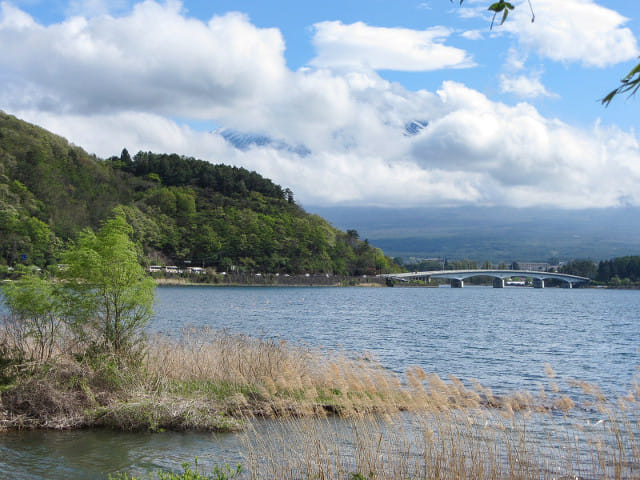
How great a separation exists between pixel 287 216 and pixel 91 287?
155489mm

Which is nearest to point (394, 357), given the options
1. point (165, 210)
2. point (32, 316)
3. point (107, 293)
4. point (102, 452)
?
point (107, 293)

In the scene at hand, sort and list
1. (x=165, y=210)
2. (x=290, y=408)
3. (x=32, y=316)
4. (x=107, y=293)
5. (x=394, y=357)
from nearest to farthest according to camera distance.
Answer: (x=32, y=316) → (x=290, y=408) → (x=107, y=293) → (x=394, y=357) → (x=165, y=210)

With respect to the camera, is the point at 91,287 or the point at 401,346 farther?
the point at 401,346

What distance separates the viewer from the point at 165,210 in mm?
156875

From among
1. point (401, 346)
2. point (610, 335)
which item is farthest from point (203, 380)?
point (610, 335)

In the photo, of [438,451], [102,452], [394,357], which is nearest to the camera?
[438,451]

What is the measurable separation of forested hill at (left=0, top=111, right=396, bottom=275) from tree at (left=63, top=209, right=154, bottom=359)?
89547 mm

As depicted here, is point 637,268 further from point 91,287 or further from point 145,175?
point 91,287

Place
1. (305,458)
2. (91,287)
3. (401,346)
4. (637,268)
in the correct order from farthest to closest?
(637,268)
(401,346)
(91,287)
(305,458)

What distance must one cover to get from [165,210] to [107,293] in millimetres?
144170

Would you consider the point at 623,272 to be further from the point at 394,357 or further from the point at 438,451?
the point at 438,451

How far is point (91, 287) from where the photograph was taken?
55.8ft

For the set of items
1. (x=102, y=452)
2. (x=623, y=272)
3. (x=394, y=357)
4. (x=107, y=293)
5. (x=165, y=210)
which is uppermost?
(x=165, y=210)

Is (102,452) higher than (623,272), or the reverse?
(623,272)
